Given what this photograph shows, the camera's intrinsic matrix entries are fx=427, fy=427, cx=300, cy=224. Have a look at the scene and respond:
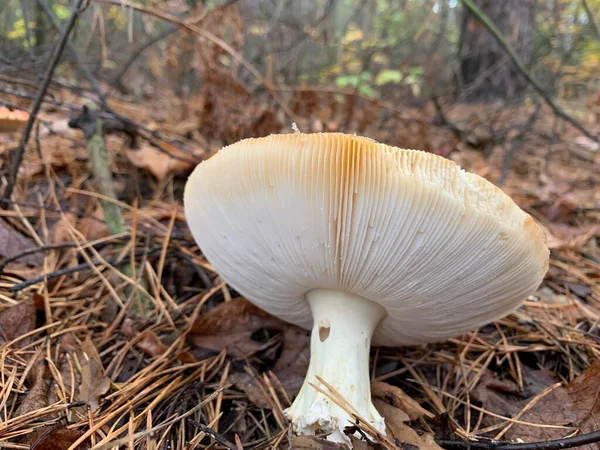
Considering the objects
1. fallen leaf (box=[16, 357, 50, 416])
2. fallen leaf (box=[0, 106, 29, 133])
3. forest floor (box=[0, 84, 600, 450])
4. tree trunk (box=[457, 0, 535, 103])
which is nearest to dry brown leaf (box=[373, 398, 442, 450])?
forest floor (box=[0, 84, 600, 450])

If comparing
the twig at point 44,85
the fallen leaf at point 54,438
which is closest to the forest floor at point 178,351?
the fallen leaf at point 54,438

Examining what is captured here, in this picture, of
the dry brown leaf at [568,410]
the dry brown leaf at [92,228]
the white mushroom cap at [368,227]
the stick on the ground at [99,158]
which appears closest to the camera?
the white mushroom cap at [368,227]

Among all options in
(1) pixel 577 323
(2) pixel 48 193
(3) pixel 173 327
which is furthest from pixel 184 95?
(1) pixel 577 323

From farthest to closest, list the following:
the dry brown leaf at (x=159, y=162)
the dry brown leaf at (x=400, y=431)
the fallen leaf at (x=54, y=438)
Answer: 1. the dry brown leaf at (x=159, y=162)
2. the dry brown leaf at (x=400, y=431)
3. the fallen leaf at (x=54, y=438)

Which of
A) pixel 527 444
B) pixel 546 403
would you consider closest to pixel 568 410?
pixel 546 403

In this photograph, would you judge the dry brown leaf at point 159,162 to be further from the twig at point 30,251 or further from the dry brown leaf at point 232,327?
the dry brown leaf at point 232,327

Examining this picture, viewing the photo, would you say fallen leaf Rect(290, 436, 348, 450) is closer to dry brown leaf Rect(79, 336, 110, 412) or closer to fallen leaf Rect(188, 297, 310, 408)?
fallen leaf Rect(188, 297, 310, 408)

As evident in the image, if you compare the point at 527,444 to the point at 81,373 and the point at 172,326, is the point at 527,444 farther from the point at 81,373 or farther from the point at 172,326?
the point at 81,373
